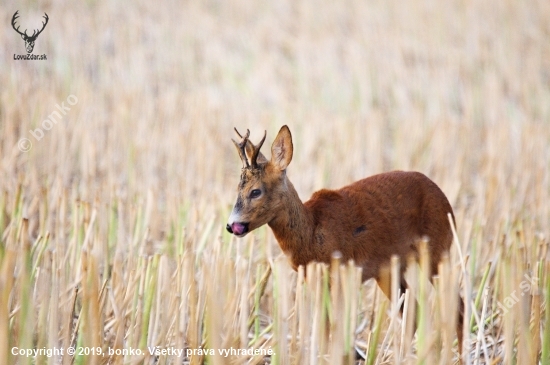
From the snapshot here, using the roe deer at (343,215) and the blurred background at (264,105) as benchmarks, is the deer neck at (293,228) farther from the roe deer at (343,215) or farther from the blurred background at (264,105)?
the blurred background at (264,105)

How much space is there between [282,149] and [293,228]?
41 centimetres

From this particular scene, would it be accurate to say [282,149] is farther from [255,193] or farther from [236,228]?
[236,228]

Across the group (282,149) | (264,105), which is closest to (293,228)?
(282,149)

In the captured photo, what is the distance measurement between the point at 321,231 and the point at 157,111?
5.18 meters

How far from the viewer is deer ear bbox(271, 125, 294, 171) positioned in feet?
12.0

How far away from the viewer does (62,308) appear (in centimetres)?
297

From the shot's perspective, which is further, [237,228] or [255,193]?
[255,193]

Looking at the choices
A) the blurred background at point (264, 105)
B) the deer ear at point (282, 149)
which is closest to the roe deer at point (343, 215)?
the deer ear at point (282, 149)

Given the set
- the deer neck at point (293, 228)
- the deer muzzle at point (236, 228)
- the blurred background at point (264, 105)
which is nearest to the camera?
the deer muzzle at point (236, 228)

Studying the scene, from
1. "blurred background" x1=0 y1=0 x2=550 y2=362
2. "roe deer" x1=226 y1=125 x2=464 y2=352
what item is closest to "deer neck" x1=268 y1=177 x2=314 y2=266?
"roe deer" x1=226 y1=125 x2=464 y2=352

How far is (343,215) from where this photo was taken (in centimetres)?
391

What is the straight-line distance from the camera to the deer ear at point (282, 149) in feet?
12.0

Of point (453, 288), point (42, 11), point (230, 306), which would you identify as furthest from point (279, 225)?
point (42, 11)

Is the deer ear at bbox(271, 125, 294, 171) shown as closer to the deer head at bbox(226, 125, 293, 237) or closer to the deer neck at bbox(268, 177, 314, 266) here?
the deer head at bbox(226, 125, 293, 237)
